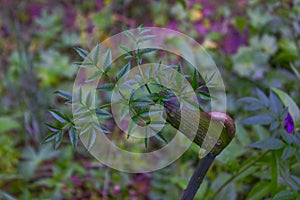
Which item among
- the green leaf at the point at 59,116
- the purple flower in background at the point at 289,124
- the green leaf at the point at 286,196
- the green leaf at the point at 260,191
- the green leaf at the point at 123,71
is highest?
the green leaf at the point at 123,71

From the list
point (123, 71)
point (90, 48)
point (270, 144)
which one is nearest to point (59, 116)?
point (123, 71)

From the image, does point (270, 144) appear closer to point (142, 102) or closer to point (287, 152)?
point (287, 152)

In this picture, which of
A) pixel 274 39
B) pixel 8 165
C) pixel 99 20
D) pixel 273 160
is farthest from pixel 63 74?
pixel 273 160

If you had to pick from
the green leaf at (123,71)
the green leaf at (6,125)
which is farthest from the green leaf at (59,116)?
the green leaf at (6,125)

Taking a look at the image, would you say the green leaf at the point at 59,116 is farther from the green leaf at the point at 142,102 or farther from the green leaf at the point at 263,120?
the green leaf at the point at 263,120

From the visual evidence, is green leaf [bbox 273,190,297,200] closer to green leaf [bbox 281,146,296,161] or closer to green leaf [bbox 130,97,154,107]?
green leaf [bbox 281,146,296,161]

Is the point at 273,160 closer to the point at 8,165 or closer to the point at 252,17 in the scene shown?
the point at 8,165

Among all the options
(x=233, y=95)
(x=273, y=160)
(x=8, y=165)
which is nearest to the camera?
(x=273, y=160)
